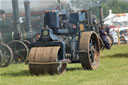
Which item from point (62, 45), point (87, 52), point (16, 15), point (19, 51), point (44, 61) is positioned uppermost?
point (16, 15)

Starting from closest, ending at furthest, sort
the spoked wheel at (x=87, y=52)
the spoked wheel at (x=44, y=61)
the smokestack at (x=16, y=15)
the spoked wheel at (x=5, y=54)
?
the spoked wheel at (x=44, y=61), the spoked wheel at (x=87, y=52), the spoked wheel at (x=5, y=54), the smokestack at (x=16, y=15)

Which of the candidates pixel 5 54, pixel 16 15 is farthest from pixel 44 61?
pixel 16 15

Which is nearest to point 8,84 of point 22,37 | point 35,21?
point 22,37

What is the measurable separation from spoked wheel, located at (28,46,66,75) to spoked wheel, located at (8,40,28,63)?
457 centimetres

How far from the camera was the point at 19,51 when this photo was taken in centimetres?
1316

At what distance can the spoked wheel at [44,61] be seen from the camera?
8352 millimetres

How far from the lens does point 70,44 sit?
9.58 meters

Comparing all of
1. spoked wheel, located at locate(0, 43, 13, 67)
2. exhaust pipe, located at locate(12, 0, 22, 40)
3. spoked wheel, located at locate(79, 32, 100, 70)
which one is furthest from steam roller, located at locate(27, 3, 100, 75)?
exhaust pipe, located at locate(12, 0, 22, 40)

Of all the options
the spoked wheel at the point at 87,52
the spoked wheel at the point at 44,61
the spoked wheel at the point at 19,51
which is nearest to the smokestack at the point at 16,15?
the spoked wheel at the point at 19,51

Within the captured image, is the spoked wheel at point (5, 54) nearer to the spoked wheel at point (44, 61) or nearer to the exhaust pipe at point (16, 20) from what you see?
the exhaust pipe at point (16, 20)

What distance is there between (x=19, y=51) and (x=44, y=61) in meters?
4.92

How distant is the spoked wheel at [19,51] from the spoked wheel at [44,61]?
4566 millimetres

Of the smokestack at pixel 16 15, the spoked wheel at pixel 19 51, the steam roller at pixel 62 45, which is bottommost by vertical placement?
the spoked wheel at pixel 19 51

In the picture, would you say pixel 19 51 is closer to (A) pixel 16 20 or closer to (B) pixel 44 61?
(A) pixel 16 20
